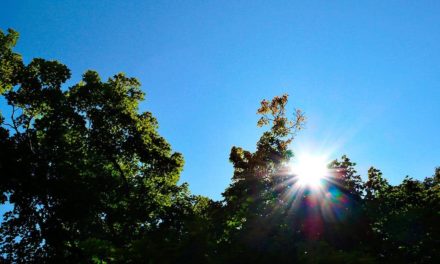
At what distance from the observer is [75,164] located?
23219 millimetres

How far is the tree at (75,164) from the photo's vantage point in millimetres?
22016

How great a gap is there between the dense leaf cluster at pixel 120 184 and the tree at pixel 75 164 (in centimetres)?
6

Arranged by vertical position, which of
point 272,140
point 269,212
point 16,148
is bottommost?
point 269,212

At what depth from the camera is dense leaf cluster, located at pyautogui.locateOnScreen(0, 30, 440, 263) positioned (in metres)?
14.7

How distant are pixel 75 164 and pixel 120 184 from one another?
320 cm

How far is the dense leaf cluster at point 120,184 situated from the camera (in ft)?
48.2

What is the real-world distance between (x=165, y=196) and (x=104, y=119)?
22.4 ft

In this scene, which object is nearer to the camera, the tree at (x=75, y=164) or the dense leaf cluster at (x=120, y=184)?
the dense leaf cluster at (x=120, y=184)

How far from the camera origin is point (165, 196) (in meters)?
25.9

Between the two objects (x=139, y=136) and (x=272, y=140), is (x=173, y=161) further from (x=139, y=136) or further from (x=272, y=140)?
(x=272, y=140)

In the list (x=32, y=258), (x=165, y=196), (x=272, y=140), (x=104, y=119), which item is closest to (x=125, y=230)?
(x=165, y=196)

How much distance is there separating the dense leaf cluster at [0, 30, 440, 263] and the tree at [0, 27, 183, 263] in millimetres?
64

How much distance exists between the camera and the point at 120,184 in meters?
24.6

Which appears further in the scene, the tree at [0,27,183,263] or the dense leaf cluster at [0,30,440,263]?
the tree at [0,27,183,263]
